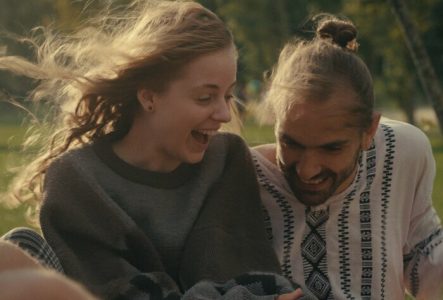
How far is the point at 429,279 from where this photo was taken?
453 centimetres

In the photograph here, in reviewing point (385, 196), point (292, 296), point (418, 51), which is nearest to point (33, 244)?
point (292, 296)

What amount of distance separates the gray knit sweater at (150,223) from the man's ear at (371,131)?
44cm

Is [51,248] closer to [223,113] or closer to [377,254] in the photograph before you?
[223,113]

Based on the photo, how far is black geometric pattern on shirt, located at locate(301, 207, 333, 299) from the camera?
14.7 ft

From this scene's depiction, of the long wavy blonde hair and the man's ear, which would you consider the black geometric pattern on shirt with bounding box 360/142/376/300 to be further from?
the long wavy blonde hair

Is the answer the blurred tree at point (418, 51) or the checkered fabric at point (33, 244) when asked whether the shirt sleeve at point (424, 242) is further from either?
the blurred tree at point (418, 51)

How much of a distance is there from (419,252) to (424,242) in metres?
0.04

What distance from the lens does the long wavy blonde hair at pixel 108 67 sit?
4.22 metres

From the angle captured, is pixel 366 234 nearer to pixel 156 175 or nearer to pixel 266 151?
pixel 266 151

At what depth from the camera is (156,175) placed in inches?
164

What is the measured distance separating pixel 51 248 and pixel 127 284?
11.4 inches

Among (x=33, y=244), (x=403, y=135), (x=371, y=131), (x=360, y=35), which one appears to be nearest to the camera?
(x=33, y=244)

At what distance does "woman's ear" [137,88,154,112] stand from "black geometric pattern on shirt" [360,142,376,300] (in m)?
0.89

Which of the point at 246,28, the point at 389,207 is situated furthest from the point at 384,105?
the point at 389,207
